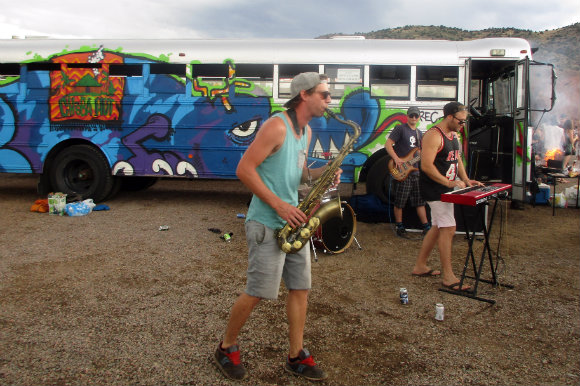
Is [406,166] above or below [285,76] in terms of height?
below

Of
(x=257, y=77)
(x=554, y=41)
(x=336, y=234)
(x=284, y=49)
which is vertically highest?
(x=554, y=41)

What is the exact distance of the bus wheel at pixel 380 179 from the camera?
7.84 m

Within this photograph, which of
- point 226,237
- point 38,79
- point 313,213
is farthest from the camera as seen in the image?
point 38,79

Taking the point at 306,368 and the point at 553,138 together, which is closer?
the point at 306,368

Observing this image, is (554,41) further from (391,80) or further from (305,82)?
(305,82)

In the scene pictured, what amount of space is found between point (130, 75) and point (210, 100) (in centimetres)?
158

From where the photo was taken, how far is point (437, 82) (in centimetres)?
778

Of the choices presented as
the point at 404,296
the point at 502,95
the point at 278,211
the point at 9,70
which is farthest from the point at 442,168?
the point at 9,70

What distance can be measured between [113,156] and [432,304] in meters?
6.54

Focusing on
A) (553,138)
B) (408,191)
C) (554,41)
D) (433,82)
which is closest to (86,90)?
(408,191)

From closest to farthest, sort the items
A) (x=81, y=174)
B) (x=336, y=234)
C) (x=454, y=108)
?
(x=454, y=108) < (x=336, y=234) < (x=81, y=174)

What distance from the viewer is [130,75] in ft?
27.8

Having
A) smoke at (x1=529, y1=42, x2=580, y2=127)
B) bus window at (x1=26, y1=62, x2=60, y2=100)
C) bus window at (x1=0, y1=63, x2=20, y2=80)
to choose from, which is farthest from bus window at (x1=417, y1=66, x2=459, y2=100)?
smoke at (x1=529, y1=42, x2=580, y2=127)

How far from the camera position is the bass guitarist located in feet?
21.7
